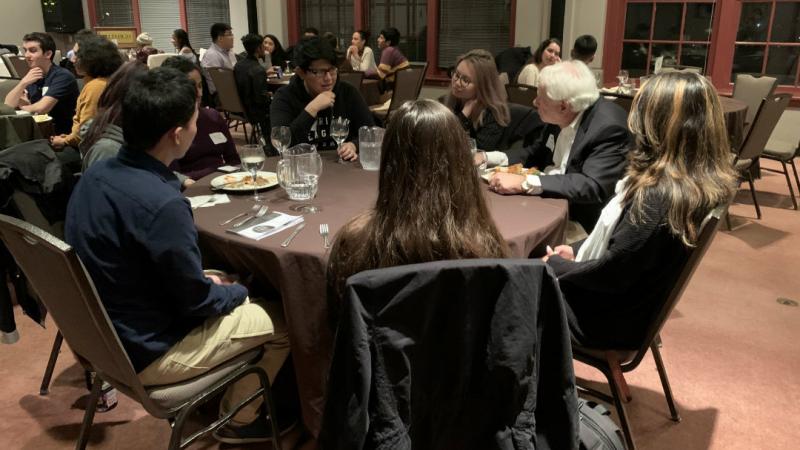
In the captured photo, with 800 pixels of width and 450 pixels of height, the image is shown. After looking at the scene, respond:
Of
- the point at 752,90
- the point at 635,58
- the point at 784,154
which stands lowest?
the point at 784,154

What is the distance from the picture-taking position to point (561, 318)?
1118 millimetres

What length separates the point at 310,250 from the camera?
1.74 m

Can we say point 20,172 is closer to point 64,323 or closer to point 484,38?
point 64,323

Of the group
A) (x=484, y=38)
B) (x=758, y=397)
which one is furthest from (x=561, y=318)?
(x=484, y=38)

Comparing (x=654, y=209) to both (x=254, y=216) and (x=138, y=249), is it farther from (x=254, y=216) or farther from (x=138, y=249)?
(x=138, y=249)

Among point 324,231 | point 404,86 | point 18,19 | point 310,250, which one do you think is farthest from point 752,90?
point 18,19

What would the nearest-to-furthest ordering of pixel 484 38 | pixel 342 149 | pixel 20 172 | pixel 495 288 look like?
pixel 495 288
pixel 20 172
pixel 342 149
pixel 484 38

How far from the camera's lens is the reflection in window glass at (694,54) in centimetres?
682

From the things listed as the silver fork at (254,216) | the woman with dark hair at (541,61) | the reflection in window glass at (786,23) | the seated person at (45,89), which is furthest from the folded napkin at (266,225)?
the reflection in window glass at (786,23)

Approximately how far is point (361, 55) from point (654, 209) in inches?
282

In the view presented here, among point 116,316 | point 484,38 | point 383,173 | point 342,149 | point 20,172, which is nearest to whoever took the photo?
point 383,173

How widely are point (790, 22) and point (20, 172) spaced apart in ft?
23.0

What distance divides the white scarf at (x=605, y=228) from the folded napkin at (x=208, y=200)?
1.26 m

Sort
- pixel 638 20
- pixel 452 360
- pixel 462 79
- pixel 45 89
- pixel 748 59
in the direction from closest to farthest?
pixel 452 360, pixel 462 79, pixel 45 89, pixel 748 59, pixel 638 20
